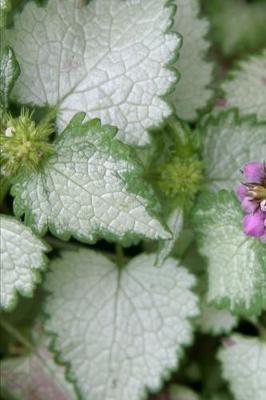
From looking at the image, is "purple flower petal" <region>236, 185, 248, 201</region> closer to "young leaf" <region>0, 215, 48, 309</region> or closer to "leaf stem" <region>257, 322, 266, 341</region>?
"young leaf" <region>0, 215, 48, 309</region>

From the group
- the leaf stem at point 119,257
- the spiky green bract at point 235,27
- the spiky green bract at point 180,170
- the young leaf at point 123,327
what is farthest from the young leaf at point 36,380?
A: the spiky green bract at point 235,27

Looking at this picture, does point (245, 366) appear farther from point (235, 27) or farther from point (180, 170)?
point (235, 27)

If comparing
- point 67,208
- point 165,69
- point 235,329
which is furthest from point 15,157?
point 235,329

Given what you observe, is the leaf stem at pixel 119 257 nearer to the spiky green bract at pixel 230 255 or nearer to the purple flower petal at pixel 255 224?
the spiky green bract at pixel 230 255

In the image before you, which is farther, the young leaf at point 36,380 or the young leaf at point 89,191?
the young leaf at point 36,380

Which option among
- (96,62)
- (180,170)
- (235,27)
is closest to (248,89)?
(180,170)
